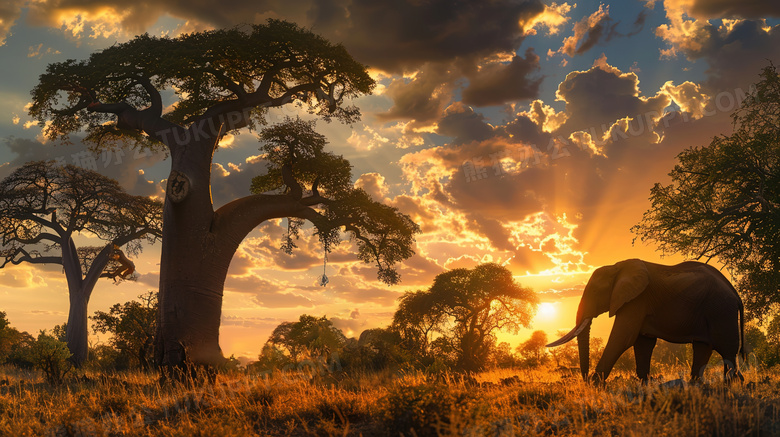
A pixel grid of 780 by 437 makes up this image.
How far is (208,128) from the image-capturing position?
15867 millimetres

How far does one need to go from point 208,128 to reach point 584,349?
12.0 metres

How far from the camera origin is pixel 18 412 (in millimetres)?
10023

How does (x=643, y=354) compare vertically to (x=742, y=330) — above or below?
below

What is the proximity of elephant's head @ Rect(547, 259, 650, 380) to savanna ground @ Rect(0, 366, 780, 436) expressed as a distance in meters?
1.16

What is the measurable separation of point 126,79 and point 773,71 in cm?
2255

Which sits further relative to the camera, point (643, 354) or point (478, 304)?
point (478, 304)

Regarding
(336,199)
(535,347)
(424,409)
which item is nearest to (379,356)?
(336,199)

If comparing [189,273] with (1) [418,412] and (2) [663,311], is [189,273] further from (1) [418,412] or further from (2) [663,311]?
(2) [663,311]

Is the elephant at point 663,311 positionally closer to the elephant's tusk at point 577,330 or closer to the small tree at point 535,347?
the elephant's tusk at point 577,330

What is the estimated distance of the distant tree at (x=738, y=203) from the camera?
17297mm

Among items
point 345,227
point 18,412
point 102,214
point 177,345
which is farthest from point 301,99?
point 102,214

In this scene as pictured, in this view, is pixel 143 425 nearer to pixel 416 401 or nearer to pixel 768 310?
pixel 416 401

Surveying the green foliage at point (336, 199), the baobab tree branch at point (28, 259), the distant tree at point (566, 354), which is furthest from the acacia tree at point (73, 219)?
the distant tree at point (566, 354)

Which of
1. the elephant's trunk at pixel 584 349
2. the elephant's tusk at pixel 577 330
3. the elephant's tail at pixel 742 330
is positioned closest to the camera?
the elephant's tusk at pixel 577 330
